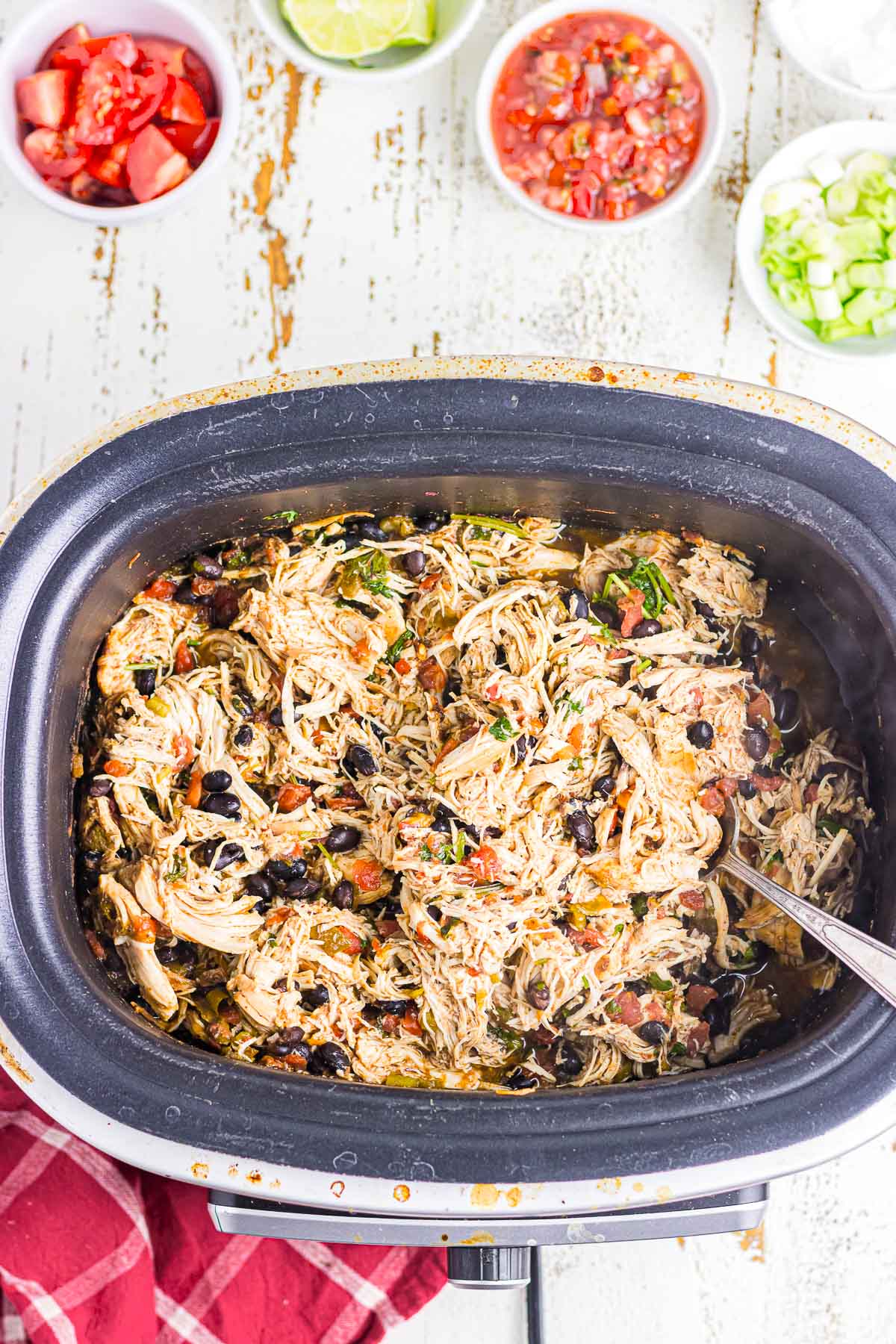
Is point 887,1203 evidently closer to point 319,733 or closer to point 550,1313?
point 550,1313

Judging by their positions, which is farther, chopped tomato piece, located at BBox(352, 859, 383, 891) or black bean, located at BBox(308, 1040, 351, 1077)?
chopped tomato piece, located at BBox(352, 859, 383, 891)

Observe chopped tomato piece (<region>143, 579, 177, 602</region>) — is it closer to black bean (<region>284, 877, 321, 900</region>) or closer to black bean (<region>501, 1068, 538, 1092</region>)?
black bean (<region>284, 877, 321, 900</region>)

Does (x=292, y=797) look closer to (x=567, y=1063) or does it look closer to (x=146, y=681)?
(x=146, y=681)

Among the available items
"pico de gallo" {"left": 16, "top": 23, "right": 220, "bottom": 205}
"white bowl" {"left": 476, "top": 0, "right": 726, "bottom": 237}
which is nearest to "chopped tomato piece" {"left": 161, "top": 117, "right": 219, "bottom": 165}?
"pico de gallo" {"left": 16, "top": 23, "right": 220, "bottom": 205}

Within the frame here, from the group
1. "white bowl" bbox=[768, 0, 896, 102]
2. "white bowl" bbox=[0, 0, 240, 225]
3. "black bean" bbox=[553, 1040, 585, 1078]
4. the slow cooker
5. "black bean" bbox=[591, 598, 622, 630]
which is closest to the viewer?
the slow cooker

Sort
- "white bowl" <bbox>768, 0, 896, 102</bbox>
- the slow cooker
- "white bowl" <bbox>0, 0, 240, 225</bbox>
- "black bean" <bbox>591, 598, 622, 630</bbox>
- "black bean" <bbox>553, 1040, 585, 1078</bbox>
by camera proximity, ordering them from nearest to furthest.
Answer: the slow cooker
"black bean" <bbox>553, 1040, 585, 1078</bbox>
"black bean" <bbox>591, 598, 622, 630</bbox>
"white bowl" <bbox>0, 0, 240, 225</bbox>
"white bowl" <bbox>768, 0, 896, 102</bbox>

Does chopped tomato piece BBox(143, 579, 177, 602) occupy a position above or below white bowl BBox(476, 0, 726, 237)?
below


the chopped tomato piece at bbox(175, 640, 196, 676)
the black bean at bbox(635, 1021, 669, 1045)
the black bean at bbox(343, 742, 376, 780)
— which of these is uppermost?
the chopped tomato piece at bbox(175, 640, 196, 676)
